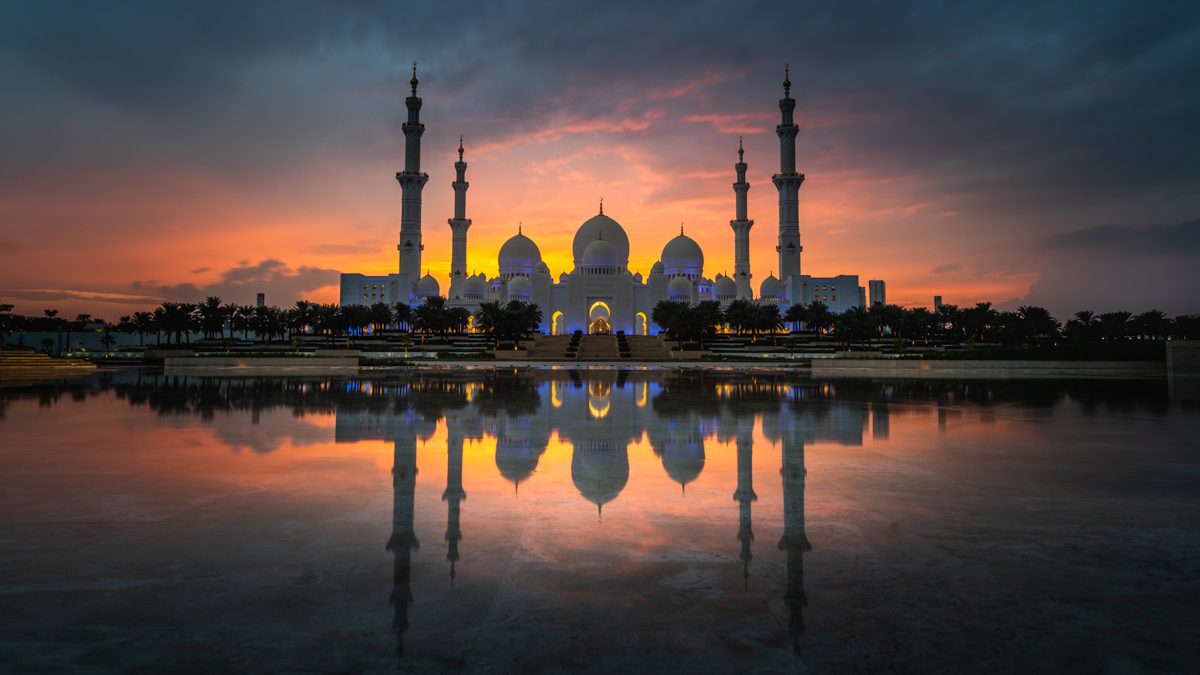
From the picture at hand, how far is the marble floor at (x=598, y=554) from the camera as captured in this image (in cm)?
286

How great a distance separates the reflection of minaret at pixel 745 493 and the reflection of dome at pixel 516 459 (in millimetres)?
2020

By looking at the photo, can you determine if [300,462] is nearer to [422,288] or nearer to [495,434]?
[495,434]

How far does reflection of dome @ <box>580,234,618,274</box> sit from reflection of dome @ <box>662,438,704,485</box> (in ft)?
224

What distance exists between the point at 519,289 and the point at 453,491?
72354 millimetres

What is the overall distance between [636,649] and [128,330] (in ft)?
257

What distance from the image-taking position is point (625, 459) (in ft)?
22.8

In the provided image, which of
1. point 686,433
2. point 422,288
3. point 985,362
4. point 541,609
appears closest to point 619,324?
point 422,288

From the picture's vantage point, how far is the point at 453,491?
552cm

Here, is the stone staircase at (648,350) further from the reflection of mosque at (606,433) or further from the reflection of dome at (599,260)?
the reflection of mosque at (606,433)

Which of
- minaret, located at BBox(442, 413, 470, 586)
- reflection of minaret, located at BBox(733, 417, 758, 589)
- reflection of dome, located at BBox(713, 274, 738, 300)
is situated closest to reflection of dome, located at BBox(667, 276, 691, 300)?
reflection of dome, located at BBox(713, 274, 738, 300)

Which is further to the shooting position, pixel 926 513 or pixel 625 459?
pixel 625 459

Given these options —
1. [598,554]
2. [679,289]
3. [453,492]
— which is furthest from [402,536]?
[679,289]

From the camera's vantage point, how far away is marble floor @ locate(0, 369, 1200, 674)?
9.37ft

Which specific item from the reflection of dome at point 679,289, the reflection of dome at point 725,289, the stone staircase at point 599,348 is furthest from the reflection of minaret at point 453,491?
the reflection of dome at point 725,289
